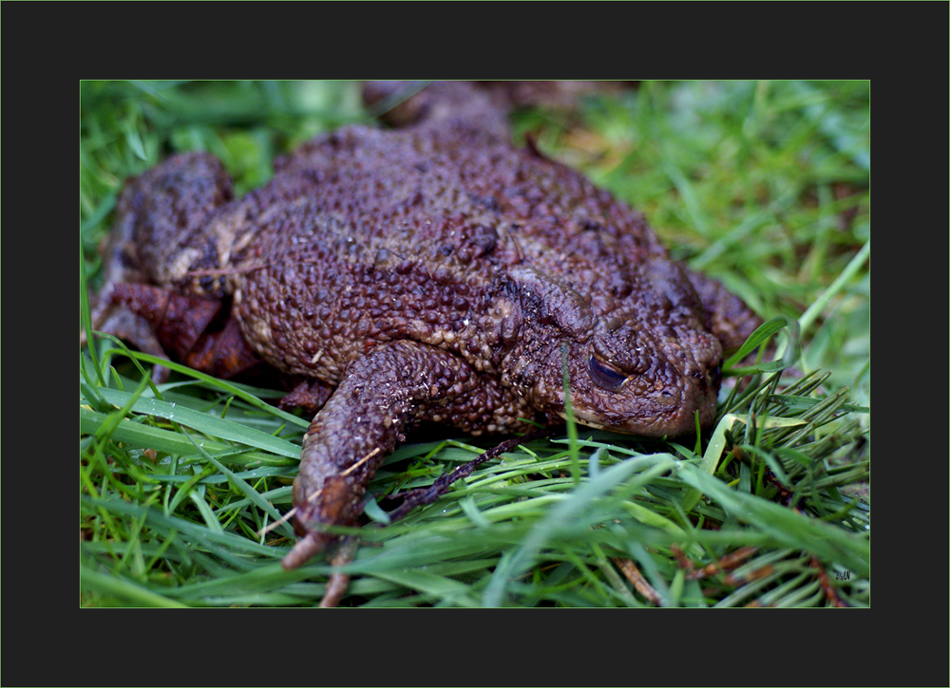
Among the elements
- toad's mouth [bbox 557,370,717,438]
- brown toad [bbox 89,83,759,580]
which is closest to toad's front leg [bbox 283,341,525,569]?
brown toad [bbox 89,83,759,580]

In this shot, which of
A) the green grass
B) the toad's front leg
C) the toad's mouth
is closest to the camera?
the green grass

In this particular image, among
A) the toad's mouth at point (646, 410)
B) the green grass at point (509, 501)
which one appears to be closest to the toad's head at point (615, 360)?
the toad's mouth at point (646, 410)

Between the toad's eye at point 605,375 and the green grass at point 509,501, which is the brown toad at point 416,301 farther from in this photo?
the green grass at point 509,501

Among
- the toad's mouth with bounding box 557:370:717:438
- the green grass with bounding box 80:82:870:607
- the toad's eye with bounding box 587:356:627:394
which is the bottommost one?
the green grass with bounding box 80:82:870:607

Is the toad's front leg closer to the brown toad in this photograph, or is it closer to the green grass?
the brown toad

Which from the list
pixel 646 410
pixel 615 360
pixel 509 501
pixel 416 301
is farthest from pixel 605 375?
pixel 416 301

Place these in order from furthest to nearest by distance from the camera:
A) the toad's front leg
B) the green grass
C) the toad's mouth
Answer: the toad's mouth → the toad's front leg → the green grass

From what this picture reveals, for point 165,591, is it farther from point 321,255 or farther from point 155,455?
point 321,255
